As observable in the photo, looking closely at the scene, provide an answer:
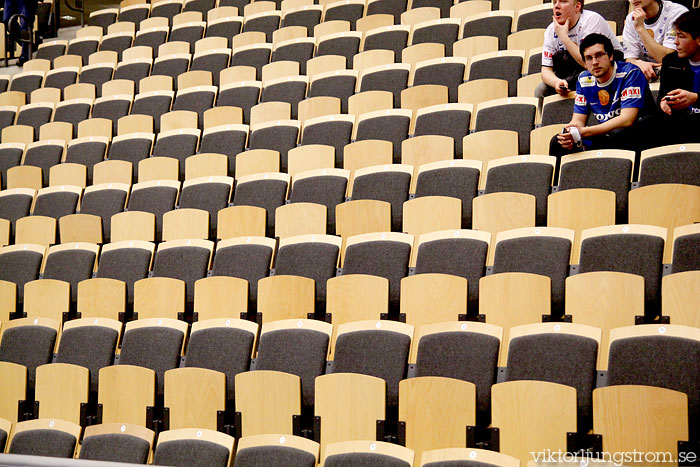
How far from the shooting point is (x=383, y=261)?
1965 millimetres

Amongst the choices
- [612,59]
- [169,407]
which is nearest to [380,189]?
[612,59]

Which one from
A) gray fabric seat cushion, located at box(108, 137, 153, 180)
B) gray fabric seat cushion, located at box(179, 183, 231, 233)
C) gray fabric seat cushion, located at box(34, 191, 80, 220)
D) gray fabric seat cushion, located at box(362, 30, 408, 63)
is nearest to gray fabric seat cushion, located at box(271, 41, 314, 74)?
gray fabric seat cushion, located at box(362, 30, 408, 63)

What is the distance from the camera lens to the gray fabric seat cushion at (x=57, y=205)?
2.66 m

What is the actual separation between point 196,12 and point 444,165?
2234 millimetres

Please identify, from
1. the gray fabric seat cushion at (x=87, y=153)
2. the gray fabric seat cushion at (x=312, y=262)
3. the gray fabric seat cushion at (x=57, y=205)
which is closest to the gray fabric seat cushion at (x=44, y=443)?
the gray fabric seat cushion at (x=312, y=262)

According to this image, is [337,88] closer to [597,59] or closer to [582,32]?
[582,32]

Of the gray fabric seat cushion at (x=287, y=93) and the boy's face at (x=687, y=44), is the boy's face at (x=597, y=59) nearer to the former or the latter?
the boy's face at (x=687, y=44)

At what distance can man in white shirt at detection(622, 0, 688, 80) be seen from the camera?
217cm

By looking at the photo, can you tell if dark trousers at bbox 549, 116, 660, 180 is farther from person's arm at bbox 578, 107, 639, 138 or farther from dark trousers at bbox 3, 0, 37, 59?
dark trousers at bbox 3, 0, 37, 59

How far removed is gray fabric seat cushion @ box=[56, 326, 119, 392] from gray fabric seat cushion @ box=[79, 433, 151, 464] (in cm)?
36

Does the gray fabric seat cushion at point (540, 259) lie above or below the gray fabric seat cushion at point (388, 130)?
below

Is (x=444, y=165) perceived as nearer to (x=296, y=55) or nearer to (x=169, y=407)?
(x=169, y=407)

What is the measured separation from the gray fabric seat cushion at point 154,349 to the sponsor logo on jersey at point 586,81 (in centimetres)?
120

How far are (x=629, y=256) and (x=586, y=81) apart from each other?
21.1 inches
